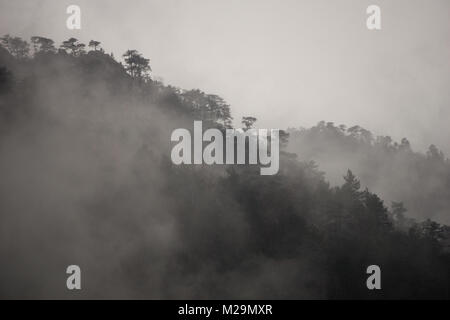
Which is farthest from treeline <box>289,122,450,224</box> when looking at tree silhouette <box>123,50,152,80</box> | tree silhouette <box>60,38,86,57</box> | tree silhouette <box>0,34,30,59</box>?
tree silhouette <box>0,34,30,59</box>

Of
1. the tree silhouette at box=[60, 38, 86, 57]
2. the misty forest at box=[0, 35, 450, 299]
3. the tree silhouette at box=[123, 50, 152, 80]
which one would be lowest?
the misty forest at box=[0, 35, 450, 299]

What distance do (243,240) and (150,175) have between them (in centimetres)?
1992

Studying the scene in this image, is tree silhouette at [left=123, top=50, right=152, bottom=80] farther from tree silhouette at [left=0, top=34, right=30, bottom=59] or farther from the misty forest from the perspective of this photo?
tree silhouette at [left=0, top=34, right=30, bottom=59]

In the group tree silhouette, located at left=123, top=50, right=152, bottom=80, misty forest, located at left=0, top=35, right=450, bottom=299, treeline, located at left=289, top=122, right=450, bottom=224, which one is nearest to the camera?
misty forest, located at left=0, top=35, right=450, bottom=299

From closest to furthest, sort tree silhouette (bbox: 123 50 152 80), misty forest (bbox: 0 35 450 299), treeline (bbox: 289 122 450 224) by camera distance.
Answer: misty forest (bbox: 0 35 450 299), tree silhouette (bbox: 123 50 152 80), treeline (bbox: 289 122 450 224)

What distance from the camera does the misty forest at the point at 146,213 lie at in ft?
177

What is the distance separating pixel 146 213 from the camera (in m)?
60.1

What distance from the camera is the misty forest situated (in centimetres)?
5403

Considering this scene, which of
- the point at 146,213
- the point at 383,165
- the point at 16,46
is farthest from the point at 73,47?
the point at 383,165

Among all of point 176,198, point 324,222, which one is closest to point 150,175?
point 176,198

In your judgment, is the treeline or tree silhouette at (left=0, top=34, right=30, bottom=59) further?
the treeline

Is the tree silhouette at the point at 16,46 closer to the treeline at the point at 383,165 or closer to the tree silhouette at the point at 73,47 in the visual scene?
the tree silhouette at the point at 73,47

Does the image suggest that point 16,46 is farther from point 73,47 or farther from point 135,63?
point 135,63

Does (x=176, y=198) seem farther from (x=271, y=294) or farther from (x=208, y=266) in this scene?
(x=271, y=294)
